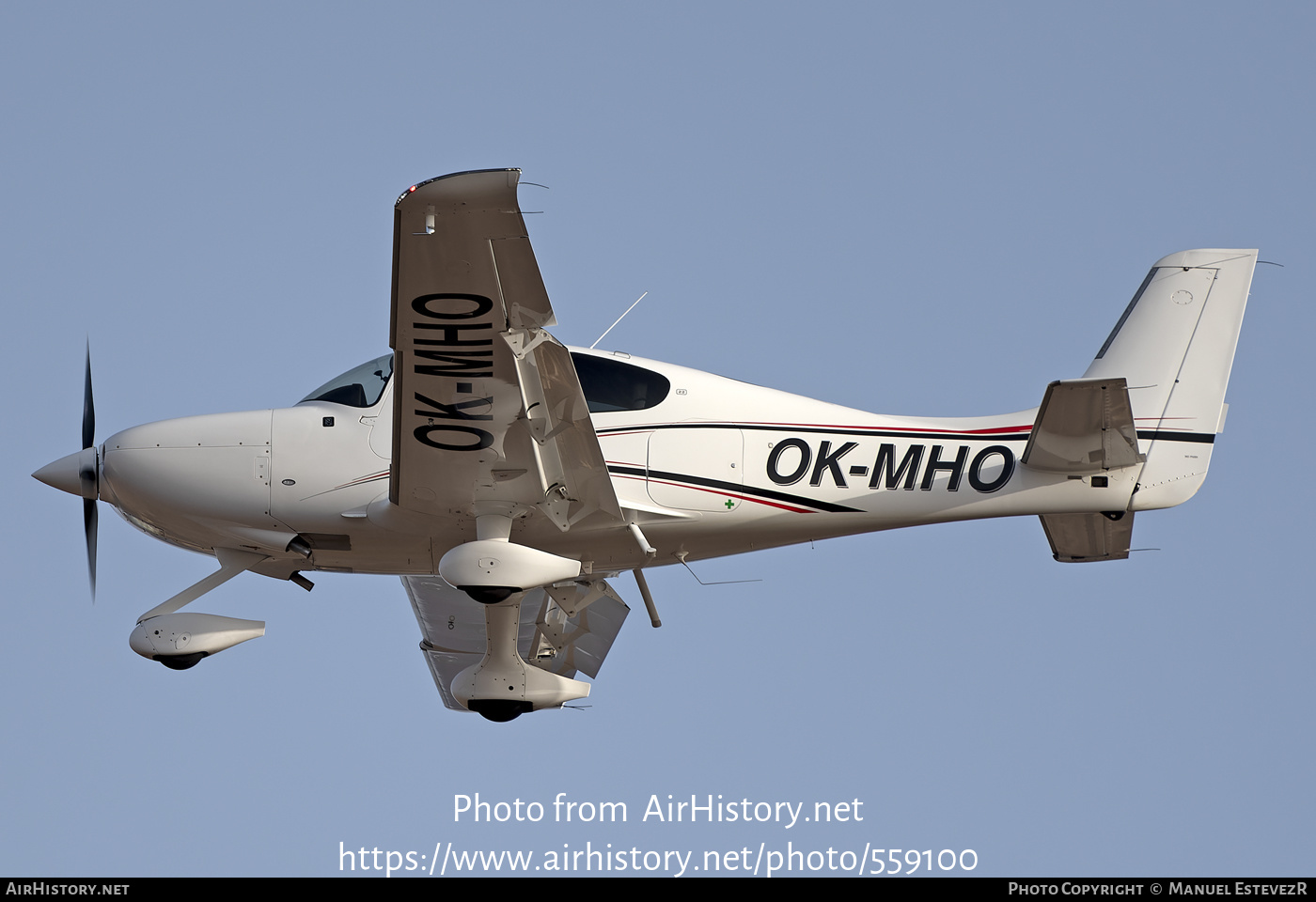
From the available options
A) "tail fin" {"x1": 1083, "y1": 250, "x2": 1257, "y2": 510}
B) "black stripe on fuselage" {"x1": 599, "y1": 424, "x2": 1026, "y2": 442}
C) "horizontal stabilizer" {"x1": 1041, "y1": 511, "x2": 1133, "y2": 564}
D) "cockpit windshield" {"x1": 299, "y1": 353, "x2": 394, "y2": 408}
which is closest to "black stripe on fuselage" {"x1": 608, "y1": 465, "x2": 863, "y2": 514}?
"black stripe on fuselage" {"x1": 599, "y1": 424, "x2": 1026, "y2": 442}

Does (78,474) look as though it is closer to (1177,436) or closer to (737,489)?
(737,489)

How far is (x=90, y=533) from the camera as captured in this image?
43.4 feet

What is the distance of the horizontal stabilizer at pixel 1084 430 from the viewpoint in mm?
11055

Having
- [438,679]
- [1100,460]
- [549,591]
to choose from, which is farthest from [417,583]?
[1100,460]

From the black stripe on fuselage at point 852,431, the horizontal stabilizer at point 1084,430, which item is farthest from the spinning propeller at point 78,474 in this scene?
the horizontal stabilizer at point 1084,430

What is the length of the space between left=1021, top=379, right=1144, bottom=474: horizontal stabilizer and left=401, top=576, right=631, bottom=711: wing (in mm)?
4972

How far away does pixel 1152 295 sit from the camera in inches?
498

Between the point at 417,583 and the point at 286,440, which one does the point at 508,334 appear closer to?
the point at 286,440

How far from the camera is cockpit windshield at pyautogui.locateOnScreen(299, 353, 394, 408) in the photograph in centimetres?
1224

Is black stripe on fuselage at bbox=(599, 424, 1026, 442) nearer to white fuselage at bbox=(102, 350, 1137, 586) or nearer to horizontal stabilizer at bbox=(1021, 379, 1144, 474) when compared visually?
white fuselage at bbox=(102, 350, 1137, 586)

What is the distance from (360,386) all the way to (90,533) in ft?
10.2

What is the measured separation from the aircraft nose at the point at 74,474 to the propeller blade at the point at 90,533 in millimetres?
401

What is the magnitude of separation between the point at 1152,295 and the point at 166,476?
8698 millimetres

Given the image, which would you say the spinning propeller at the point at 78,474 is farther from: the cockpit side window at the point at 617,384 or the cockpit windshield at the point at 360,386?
the cockpit side window at the point at 617,384
